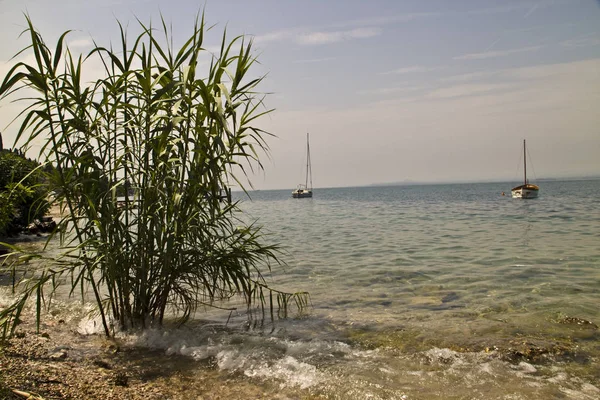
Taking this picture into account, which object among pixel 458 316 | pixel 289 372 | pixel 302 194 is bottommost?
pixel 458 316

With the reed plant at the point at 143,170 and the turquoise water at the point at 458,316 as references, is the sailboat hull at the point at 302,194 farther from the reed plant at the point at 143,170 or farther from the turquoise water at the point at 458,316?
the reed plant at the point at 143,170

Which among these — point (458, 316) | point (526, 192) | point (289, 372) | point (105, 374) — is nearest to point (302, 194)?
point (526, 192)

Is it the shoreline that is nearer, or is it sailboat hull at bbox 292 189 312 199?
the shoreline

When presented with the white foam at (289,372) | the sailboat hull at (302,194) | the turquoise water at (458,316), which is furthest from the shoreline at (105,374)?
the sailboat hull at (302,194)

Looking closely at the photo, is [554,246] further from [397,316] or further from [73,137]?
[73,137]

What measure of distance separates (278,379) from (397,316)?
3.22 metres

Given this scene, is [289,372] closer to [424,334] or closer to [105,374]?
[105,374]

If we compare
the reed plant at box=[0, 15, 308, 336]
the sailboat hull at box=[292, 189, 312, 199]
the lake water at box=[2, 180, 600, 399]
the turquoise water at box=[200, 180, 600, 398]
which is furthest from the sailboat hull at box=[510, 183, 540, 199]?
the reed plant at box=[0, 15, 308, 336]

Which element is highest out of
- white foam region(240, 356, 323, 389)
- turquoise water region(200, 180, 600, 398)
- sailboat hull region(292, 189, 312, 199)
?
sailboat hull region(292, 189, 312, 199)

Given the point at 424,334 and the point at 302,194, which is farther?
the point at 302,194

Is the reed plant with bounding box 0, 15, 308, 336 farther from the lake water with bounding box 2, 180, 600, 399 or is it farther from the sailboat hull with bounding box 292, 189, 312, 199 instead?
the sailboat hull with bounding box 292, 189, 312, 199

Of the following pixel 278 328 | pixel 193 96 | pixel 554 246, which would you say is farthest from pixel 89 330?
pixel 554 246

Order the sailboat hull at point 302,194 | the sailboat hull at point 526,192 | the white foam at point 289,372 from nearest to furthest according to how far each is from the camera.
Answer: the white foam at point 289,372
the sailboat hull at point 526,192
the sailboat hull at point 302,194

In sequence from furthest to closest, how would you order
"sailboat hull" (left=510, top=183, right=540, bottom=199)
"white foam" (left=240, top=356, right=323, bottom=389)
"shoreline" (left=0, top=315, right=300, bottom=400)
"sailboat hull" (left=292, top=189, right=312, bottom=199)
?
"sailboat hull" (left=292, top=189, right=312, bottom=199)
"sailboat hull" (left=510, top=183, right=540, bottom=199)
"white foam" (left=240, top=356, right=323, bottom=389)
"shoreline" (left=0, top=315, right=300, bottom=400)
